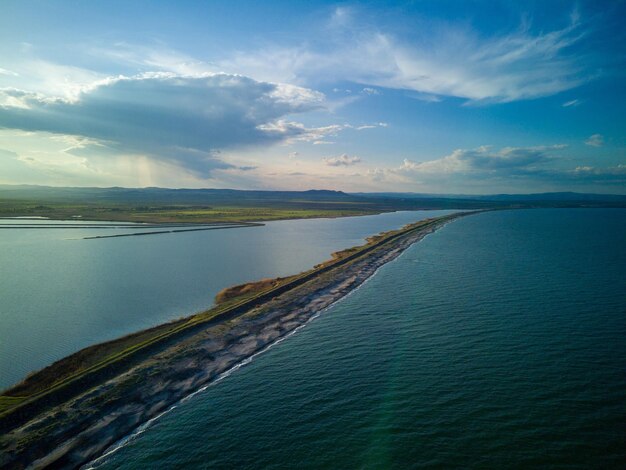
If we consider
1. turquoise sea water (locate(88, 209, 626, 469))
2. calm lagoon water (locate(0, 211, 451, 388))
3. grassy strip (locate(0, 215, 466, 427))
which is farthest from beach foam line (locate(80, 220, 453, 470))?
calm lagoon water (locate(0, 211, 451, 388))

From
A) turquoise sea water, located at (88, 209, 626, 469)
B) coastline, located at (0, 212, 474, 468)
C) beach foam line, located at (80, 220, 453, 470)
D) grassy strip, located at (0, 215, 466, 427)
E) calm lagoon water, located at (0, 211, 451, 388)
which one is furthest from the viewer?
calm lagoon water, located at (0, 211, 451, 388)

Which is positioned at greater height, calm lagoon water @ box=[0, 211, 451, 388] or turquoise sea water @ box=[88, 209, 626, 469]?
calm lagoon water @ box=[0, 211, 451, 388]

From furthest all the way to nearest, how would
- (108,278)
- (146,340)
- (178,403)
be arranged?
1. (108,278)
2. (146,340)
3. (178,403)

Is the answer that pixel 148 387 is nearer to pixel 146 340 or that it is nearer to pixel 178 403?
pixel 178 403

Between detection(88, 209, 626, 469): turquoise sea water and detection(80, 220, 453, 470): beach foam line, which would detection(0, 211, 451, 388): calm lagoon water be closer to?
detection(80, 220, 453, 470): beach foam line

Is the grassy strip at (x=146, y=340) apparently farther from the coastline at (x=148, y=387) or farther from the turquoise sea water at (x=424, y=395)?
the turquoise sea water at (x=424, y=395)

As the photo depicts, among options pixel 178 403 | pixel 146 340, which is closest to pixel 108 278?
pixel 146 340

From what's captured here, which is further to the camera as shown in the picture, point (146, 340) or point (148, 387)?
point (146, 340)

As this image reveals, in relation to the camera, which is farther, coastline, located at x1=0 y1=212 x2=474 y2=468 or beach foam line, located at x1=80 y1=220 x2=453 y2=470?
coastline, located at x1=0 y1=212 x2=474 y2=468
